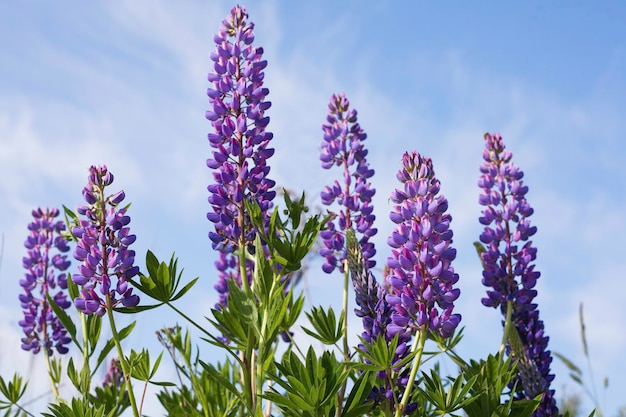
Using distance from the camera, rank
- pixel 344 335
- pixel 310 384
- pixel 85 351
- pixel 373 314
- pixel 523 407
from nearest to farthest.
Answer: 1. pixel 310 384
2. pixel 373 314
3. pixel 523 407
4. pixel 85 351
5. pixel 344 335

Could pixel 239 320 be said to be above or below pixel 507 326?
below

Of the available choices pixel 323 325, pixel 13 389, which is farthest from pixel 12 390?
pixel 323 325

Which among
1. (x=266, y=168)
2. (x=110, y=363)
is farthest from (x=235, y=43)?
(x=110, y=363)

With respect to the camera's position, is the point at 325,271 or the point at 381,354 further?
the point at 325,271

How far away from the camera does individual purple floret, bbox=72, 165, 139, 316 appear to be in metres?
3.04

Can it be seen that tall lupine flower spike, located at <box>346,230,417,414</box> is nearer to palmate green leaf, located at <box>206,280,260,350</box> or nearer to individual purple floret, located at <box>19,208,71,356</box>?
palmate green leaf, located at <box>206,280,260,350</box>

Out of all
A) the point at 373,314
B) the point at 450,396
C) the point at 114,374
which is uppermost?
the point at 114,374

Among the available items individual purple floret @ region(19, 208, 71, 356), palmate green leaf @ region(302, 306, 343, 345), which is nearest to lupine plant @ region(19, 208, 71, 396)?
individual purple floret @ region(19, 208, 71, 356)

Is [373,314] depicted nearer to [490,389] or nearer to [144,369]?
[490,389]

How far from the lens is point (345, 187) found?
13.6 feet

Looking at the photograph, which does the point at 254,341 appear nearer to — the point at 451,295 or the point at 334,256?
the point at 451,295

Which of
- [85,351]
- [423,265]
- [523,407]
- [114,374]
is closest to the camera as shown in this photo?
[423,265]

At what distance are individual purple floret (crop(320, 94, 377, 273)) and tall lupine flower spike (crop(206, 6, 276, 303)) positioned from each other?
0.76 metres

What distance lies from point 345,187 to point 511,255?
0.96 meters
